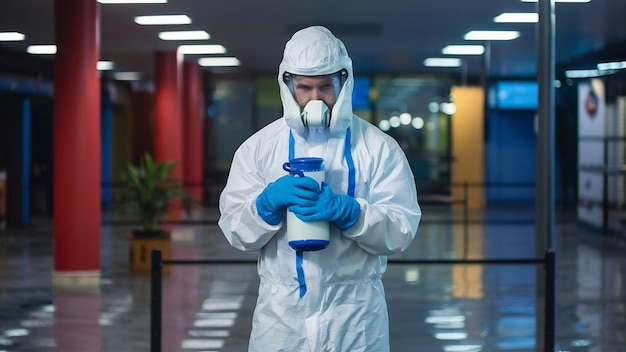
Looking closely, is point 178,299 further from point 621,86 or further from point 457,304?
point 621,86

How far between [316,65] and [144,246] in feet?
31.2

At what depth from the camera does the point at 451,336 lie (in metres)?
8.48

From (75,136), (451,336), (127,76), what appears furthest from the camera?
(127,76)

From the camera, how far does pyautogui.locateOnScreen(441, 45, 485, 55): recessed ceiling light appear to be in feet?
59.2

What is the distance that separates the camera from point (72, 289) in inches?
446

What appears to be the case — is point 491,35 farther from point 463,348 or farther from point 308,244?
point 308,244

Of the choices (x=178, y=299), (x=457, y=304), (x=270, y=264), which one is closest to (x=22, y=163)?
(x=178, y=299)

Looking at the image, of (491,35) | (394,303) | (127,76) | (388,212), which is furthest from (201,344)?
(127,76)

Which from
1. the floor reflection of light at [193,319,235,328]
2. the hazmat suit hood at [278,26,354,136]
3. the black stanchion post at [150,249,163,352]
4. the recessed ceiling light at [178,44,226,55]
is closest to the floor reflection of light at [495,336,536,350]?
the floor reflection of light at [193,319,235,328]

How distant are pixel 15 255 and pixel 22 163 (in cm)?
586

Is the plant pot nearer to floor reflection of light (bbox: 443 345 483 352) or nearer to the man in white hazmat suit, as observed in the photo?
floor reflection of light (bbox: 443 345 483 352)

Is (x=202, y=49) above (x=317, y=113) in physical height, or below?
above

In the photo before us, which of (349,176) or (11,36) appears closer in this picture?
(349,176)

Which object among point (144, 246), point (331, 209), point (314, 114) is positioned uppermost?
Result: point (314, 114)
